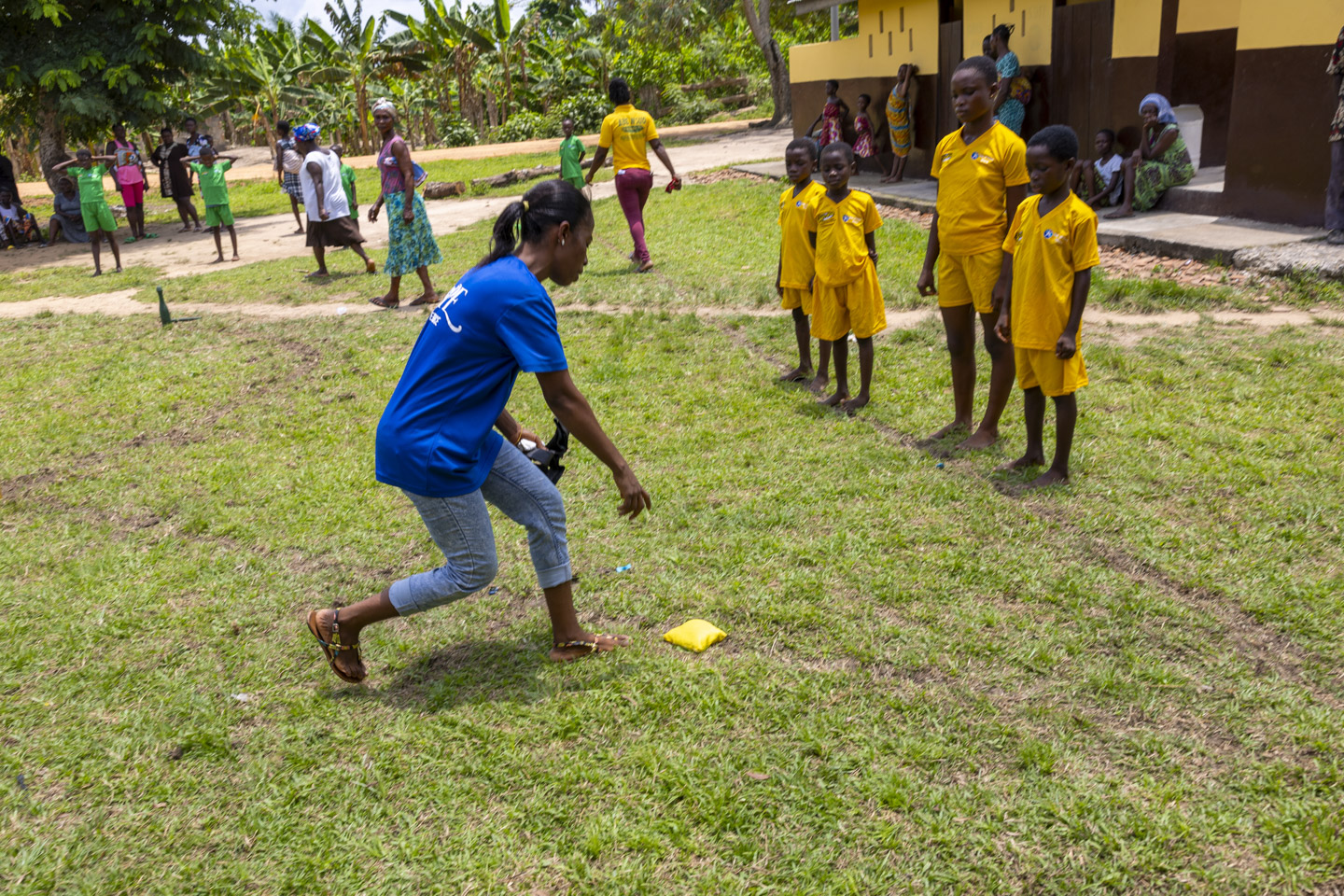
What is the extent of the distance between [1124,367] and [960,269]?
73.4 inches

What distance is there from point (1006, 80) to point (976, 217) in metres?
8.33

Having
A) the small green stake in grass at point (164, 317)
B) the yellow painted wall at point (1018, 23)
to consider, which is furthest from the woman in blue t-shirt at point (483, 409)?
the yellow painted wall at point (1018, 23)

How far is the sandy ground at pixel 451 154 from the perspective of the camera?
28.6 meters

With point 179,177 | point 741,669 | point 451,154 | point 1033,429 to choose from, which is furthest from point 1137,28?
point 451,154

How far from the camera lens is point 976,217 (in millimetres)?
5203

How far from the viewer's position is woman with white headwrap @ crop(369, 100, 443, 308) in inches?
389

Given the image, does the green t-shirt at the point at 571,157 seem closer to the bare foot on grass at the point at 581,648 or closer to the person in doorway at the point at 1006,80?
the person in doorway at the point at 1006,80

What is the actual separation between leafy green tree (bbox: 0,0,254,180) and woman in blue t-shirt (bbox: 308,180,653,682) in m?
16.9


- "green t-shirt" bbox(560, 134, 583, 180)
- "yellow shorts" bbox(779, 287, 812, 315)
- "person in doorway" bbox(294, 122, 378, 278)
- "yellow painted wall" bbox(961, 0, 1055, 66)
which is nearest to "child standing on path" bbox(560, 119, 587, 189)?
"green t-shirt" bbox(560, 134, 583, 180)

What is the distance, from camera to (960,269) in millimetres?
5438

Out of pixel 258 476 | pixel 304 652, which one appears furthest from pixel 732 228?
pixel 304 652

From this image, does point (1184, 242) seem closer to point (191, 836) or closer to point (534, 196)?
point (534, 196)

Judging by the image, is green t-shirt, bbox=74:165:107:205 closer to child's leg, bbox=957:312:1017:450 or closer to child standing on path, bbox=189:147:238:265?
child standing on path, bbox=189:147:238:265

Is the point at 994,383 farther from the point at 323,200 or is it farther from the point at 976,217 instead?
the point at 323,200
